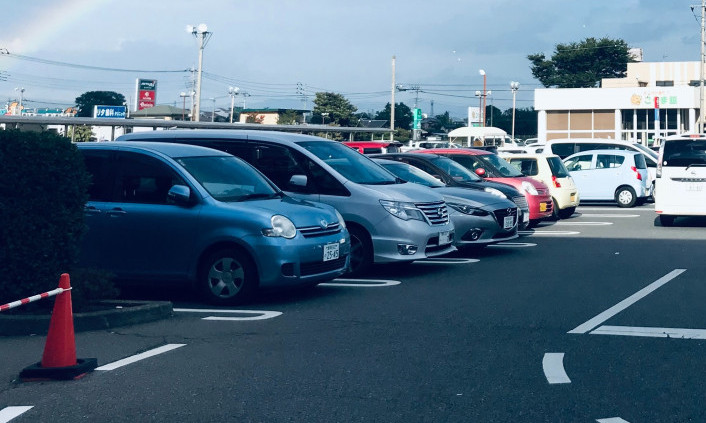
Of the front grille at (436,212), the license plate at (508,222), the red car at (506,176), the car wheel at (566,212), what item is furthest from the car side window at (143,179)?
the car wheel at (566,212)

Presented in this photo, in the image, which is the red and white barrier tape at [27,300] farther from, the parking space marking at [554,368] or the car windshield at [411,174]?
the car windshield at [411,174]

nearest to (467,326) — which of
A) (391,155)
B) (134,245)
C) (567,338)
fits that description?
(567,338)

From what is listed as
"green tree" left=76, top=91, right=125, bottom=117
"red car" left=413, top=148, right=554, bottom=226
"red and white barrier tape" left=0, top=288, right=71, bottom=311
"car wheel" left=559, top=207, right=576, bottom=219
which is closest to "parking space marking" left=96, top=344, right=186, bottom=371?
"red and white barrier tape" left=0, top=288, right=71, bottom=311

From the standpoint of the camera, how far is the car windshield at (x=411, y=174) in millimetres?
15031

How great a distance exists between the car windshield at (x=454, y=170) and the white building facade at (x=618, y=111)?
48.4 metres

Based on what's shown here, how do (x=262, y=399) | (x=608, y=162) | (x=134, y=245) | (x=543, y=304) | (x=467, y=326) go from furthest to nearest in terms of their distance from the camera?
(x=608, y=162)
(x=134, y=245)
(x=543, y=304)
(x=467, y=326)
(x=262, y=399)

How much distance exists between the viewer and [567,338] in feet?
25.6

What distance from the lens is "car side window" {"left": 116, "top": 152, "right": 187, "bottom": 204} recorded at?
1039cm

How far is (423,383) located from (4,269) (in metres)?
4.48

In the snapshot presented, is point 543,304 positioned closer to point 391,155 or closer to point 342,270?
point 342,270

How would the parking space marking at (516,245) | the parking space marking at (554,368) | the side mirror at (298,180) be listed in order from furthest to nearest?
the parking space marking at (516,245)
the side mirror at (298,180)
the parking space marking at (554,368)

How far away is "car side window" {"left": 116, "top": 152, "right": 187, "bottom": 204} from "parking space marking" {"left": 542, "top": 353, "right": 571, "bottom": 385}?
490 cm

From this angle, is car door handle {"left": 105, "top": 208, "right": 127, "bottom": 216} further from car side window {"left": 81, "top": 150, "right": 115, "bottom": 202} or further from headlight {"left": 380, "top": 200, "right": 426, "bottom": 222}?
headlight {"left": 380, "top": 200, "right": 426, "bottom": 222}

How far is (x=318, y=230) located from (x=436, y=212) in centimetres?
269
